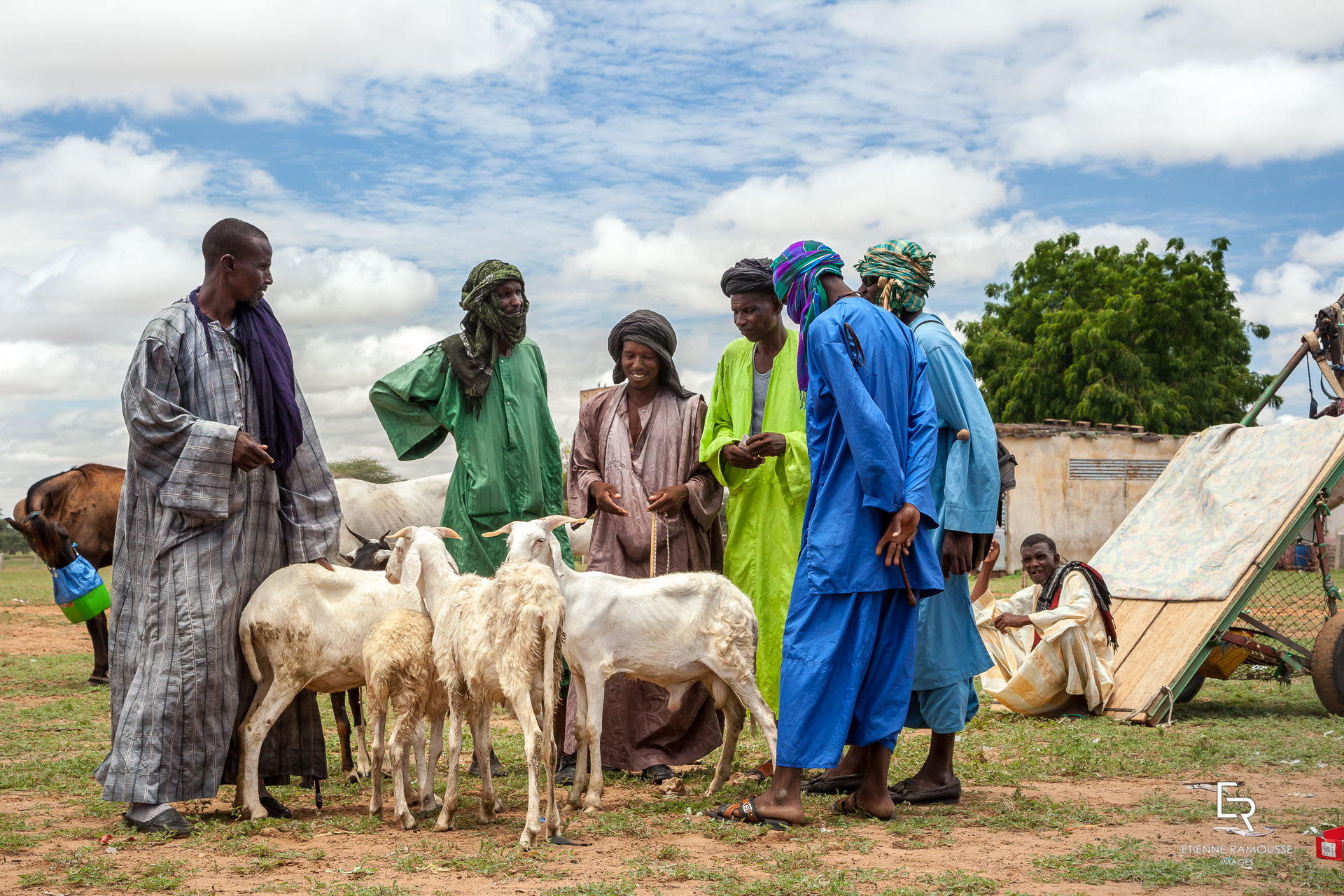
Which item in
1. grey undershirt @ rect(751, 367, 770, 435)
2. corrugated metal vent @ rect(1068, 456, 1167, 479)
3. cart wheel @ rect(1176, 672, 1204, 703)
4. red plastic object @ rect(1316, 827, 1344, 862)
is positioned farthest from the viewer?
corrugated metal vent @ rect(1068, 456, 1167, 479)

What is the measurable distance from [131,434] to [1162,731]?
22.0ft

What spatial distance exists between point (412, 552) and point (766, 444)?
1.83 metres

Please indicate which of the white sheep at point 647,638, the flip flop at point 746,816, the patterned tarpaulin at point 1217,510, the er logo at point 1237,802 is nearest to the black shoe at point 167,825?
the white sheep at point 647,638

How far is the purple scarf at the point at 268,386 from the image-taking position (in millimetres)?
5520

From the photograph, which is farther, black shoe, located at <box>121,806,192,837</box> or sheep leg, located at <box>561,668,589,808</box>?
sheep leg, located at <box>561,668,589,808</box>

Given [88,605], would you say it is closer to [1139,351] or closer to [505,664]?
[505,664]

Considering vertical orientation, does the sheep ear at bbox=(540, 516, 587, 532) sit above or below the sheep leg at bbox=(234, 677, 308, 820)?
above

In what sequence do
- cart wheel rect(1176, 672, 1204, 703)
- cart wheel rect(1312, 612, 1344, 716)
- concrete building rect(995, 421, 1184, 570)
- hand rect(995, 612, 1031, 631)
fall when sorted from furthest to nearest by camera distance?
concrete building rect(995, 421, 1184, 570), cart wheel rect(1176, 672, 1204, 703), hand rect(995, 612, 1031, 631), cart wheel rect(1312, 612, 1344, 716)

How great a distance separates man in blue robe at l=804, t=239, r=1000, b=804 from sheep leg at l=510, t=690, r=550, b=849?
185cm

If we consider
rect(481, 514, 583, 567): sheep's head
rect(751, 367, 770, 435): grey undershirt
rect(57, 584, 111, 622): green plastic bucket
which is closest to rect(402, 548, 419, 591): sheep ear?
rect(481, 514, 583, 567): sheep's head

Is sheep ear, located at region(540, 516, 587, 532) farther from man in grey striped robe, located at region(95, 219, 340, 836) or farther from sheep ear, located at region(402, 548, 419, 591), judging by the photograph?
man in grey striped robe, located at region(95, 219, 340, 836)

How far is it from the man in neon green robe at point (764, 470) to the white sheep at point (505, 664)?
4.98 ft

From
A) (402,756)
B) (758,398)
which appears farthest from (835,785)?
(402,756)

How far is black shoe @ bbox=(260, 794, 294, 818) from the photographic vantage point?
541 cm
